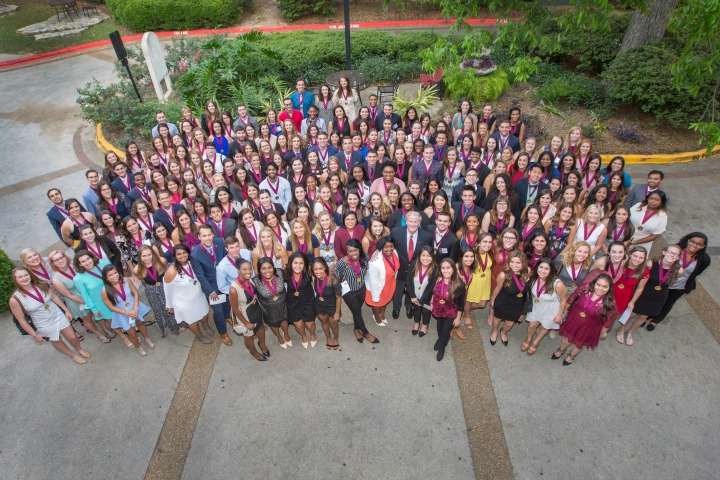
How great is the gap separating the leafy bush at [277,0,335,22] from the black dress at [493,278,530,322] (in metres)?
20.2

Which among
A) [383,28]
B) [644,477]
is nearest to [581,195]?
[644,477]

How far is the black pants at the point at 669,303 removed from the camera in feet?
19.7

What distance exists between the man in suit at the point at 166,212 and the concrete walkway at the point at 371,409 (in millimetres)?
1783

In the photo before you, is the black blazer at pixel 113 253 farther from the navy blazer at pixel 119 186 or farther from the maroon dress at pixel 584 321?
the maroon dress at pixel 584 321

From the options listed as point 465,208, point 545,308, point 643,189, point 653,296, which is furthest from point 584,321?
point 643,189

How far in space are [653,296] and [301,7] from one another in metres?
20.9

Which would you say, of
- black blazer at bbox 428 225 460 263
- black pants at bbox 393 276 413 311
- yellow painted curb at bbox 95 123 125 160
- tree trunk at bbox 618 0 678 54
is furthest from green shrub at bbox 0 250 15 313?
tree trunk at bbox 618 0 678 54

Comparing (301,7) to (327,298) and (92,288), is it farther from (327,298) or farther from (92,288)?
(327,298)

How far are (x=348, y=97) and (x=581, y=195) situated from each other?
5366 mm

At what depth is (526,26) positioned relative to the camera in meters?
Answer: 7.43

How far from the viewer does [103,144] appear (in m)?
12.2

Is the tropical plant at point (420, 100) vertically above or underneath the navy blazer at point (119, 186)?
underneath

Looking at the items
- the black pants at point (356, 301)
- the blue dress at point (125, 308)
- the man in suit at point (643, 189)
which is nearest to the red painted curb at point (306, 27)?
the man in suit at point (643, 189)

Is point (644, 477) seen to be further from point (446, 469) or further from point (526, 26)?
point (526, 26)
